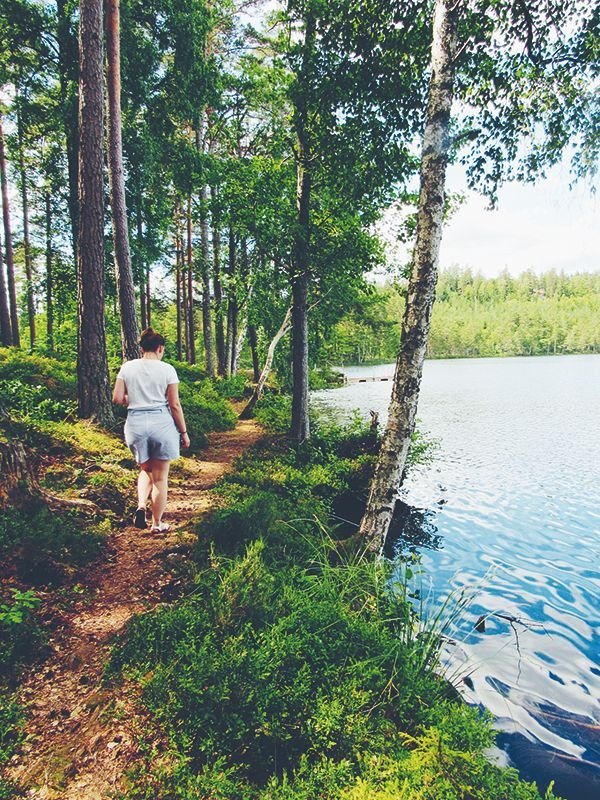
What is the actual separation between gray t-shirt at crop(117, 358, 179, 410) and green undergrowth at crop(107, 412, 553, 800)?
6.32 ft

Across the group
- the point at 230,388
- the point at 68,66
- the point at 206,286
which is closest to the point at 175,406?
the point at 68,66

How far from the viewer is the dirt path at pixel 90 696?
225cm

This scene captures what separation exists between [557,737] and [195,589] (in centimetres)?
417

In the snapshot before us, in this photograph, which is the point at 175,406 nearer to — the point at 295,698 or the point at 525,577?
the point at 295,698

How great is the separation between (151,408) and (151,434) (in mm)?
304

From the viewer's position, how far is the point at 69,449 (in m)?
6.78

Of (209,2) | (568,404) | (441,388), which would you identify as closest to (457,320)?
(441,388)

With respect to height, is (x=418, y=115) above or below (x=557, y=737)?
above

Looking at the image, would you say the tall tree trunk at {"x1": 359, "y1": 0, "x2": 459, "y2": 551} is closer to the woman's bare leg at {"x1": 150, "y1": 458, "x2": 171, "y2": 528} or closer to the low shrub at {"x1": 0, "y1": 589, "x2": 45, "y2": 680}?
the woman's bare leg at {"x1": 150, "y1": 458, "x2": 171, "y2": 528}

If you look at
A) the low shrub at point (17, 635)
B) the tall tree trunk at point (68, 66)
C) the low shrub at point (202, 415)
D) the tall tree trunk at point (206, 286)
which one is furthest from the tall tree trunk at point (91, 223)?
the tall tree trunk at point (206, 286)

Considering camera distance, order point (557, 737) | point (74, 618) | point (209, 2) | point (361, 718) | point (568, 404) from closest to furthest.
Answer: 1. point (361, 718)
2. point (74, 618)
3. point (557, 737)
4. point (209, 2)
5. point (568, 404)

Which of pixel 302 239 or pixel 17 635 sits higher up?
pixel 302 239

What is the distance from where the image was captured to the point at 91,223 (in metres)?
7.71

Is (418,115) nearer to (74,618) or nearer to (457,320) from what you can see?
(74,618)
